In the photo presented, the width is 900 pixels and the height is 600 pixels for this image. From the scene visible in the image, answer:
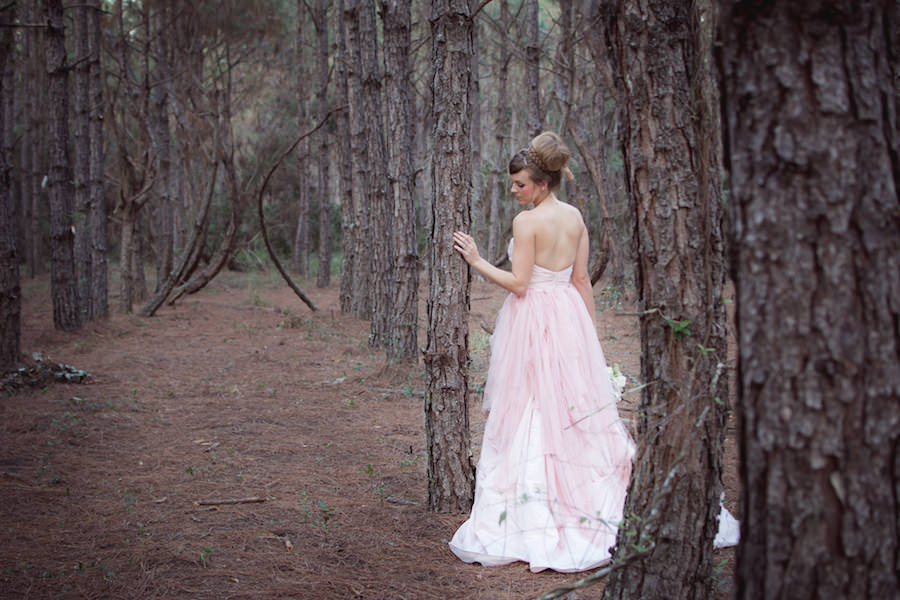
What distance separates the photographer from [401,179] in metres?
7.28

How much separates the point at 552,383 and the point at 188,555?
1.99m

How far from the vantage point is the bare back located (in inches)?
149

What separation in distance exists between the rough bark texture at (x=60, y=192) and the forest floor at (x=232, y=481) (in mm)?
755

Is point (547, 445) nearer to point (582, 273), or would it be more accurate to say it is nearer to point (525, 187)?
point (582, 273)

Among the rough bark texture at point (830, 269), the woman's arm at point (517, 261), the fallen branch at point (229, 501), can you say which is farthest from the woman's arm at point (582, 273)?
the rough bark texture at point (830, 269)

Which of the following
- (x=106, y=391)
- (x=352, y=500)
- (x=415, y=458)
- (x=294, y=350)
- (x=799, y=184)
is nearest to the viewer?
(x=799, y=184)

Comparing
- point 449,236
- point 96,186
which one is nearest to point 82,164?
point 96,186

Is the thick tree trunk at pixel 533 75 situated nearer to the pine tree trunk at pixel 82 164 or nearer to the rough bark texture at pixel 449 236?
the pine tree trunk at pixel 82 164

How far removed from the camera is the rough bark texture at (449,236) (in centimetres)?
366

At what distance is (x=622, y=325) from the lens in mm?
11344

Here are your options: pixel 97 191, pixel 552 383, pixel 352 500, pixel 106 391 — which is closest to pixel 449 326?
pixel 552 383

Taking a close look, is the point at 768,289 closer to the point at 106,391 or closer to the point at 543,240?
the point at 543,240

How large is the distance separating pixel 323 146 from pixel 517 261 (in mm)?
12842

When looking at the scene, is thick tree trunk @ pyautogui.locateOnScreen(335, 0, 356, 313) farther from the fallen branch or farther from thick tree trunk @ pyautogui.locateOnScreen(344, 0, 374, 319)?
the fallen branch
